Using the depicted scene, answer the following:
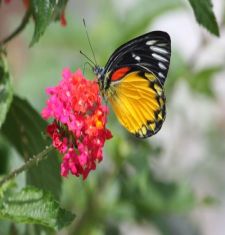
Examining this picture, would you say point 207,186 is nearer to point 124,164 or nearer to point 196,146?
point 196,146

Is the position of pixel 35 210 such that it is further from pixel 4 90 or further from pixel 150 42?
pixel 150 42

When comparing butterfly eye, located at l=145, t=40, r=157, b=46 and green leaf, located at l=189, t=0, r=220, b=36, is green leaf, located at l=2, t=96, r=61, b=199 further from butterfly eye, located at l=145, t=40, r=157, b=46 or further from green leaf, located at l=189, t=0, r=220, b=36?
green leaf, located at l=189, t=0, r=220, b=36

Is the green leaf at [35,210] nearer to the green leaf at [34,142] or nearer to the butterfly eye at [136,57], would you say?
the green leaf at [34,142]

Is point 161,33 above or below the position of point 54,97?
above

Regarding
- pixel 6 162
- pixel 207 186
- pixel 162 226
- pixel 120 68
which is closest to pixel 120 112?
pixel 120 68

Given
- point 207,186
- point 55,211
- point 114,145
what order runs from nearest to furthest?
point 55,211, point 114,145, point 207,186

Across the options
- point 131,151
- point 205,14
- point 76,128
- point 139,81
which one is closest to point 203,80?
point 131,151
